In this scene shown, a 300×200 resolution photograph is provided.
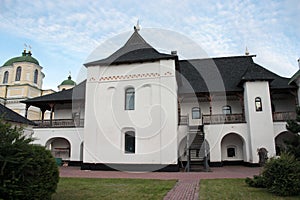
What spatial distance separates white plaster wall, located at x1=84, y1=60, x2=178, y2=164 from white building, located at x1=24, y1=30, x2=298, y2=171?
0.06 meters

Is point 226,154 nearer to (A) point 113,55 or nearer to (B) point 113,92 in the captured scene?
(B) point 113,92

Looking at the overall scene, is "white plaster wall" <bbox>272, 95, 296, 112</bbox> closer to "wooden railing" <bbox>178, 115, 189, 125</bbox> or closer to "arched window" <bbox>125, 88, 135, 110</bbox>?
"wooden railing" <bbox>178, 115, 189, 125</bbox>

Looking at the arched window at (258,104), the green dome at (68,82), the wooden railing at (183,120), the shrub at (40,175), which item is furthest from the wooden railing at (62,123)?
the green dome at (68,82)

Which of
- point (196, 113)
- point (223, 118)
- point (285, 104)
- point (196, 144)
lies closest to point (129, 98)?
point (196, 144)

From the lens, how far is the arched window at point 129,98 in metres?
17.3

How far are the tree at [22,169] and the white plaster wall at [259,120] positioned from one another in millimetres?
16044

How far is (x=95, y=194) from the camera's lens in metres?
8.34

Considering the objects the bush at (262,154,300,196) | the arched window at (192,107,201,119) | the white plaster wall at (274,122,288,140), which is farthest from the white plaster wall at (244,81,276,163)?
the bush at (262,154,300,196)

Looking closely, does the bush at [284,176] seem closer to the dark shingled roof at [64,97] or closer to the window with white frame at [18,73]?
the dark shingled roof at [64,97]

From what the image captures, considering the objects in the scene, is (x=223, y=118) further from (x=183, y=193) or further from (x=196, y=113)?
(x=183, y=193)

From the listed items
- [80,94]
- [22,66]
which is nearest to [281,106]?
[80,94]

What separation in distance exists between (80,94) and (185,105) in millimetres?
9796

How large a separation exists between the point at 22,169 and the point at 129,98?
12.3 meters

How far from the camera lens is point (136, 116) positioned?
55.2 feet
